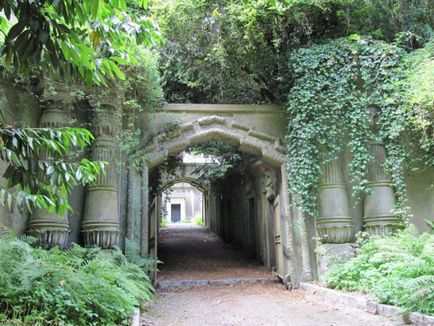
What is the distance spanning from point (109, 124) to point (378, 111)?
17.4ft

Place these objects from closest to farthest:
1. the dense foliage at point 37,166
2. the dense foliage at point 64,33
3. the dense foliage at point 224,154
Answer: the dense foliage at point 64,33 < the dense foliage at point 37,166 < the dense foliage at point 224,154

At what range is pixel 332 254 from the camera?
26.7ft

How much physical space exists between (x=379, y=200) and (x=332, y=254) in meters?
1.42

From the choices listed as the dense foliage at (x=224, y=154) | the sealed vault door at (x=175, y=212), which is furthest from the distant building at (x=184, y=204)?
the dense foliage at (x=224, y=154)

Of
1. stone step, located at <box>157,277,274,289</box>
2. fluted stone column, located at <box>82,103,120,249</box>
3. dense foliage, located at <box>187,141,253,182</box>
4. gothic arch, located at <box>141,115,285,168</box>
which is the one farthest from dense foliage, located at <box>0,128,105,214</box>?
dense foliage, located at <box>187,141,253,182</box>

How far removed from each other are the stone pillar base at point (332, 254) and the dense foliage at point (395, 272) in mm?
362

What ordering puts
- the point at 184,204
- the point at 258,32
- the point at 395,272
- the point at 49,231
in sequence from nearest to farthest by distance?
the point at 395,272, the point at 49,231, the point at 258,32, the point at 184,204

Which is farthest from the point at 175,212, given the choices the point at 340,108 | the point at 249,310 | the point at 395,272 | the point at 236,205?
the point at 395,272

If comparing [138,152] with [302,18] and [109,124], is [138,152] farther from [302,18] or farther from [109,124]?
[302,18]

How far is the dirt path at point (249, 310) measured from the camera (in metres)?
5.48

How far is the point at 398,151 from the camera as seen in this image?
8164 mm

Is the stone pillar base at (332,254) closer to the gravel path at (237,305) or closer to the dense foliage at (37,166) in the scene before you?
the gravel path at (237,305)

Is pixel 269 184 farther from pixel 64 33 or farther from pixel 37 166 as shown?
pixel 64 33

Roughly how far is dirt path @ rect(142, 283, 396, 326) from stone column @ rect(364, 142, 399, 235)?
2.02 meters
